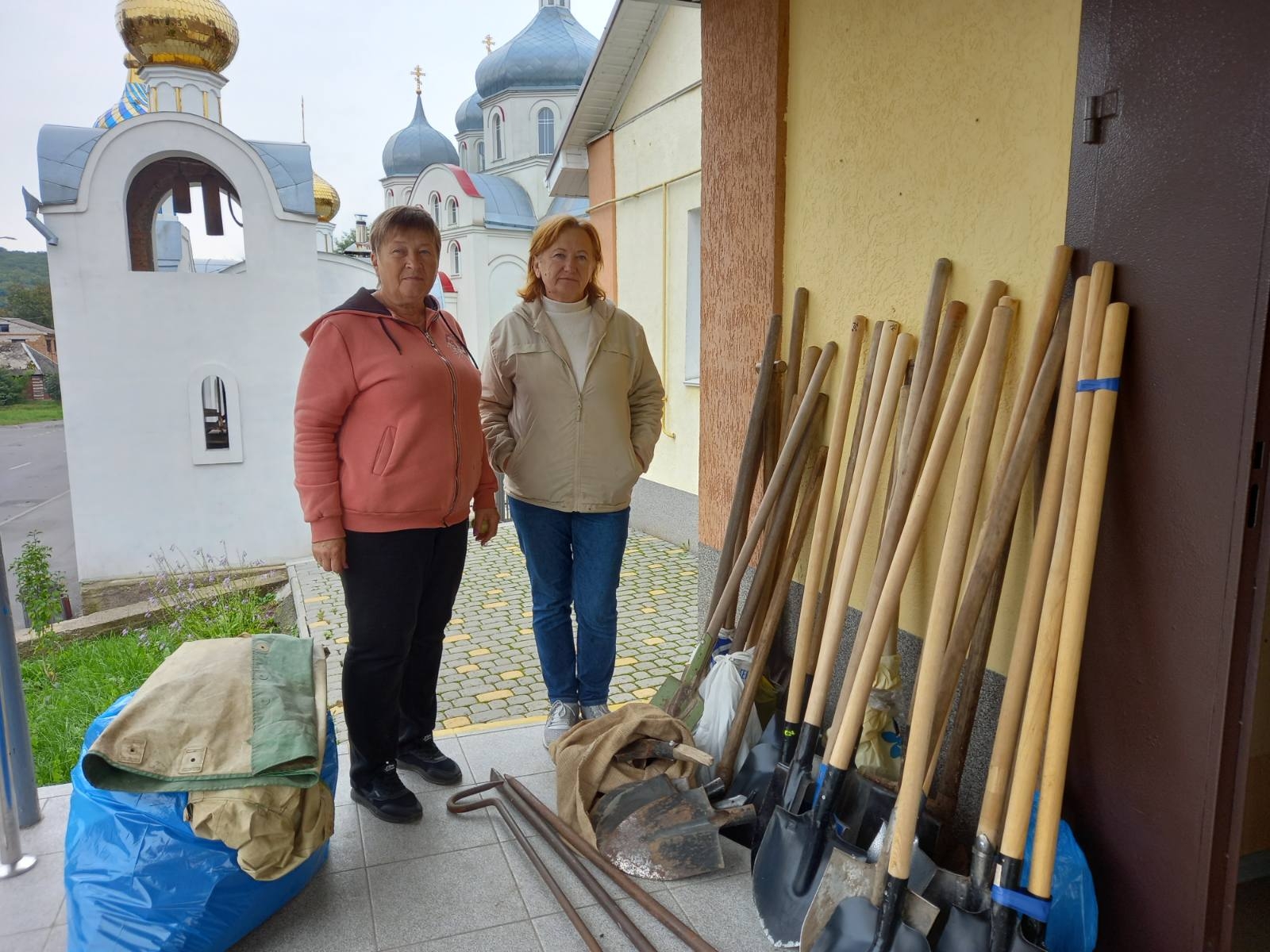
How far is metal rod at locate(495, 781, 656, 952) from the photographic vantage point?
2098 millimetres

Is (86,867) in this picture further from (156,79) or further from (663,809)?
(156,79)

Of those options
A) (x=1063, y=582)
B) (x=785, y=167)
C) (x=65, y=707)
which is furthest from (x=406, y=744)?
(x=65, y=707)

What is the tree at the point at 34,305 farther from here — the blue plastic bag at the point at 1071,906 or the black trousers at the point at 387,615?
the blue plastic bag at the point at 1071,906

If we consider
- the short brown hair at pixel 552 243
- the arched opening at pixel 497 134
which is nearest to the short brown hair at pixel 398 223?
the short brown hair at pixel 552 243

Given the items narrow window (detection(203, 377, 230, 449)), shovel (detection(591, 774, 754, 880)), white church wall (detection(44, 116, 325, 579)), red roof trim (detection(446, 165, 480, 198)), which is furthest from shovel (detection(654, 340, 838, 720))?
red roof trim (detection(446, 165, 480, 198))

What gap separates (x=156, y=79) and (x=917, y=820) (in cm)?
1837

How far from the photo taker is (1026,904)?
177cm

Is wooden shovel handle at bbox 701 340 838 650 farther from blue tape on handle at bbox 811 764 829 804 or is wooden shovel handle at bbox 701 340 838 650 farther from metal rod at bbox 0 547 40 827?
metal rod at bbox 0 547 40 827

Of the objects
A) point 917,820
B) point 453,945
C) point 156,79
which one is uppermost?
point 156,79

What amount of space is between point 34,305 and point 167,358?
2.03 m

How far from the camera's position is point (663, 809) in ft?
8.06

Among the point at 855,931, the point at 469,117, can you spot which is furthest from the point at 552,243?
the point at 469,117

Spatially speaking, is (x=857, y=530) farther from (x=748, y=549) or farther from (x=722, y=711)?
(x=722, y=711)

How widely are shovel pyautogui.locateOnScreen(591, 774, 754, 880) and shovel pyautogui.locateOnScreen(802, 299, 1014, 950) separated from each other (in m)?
0.43
